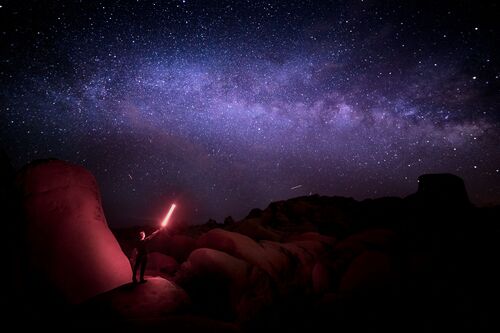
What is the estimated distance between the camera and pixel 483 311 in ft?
21.6

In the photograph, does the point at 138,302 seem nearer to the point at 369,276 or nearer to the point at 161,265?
the point at 161,265

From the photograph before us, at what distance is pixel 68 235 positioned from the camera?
22.7 feet

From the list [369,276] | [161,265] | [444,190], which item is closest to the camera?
[369,276]

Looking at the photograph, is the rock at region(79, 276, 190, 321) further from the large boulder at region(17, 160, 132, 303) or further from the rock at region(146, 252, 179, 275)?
the rock at region(146, 252, 179, 275)

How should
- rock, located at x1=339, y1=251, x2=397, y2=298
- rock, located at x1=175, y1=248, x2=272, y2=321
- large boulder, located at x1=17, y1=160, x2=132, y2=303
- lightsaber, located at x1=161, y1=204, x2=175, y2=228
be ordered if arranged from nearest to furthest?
lightsaber, located at x1=161, y1=204, x2=175, y2=228 < large boulder, located at x1=17, y1=160, x2=132, y2=303 < rock, located at x1=175, y1=248, x2=272, y2=321 < rock, located at x1=339, y1=251, x2=397, y2=298

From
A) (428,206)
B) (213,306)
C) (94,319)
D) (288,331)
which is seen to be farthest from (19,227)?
(428,206)

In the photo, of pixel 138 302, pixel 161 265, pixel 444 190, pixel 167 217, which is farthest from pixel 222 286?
pixel 444 190

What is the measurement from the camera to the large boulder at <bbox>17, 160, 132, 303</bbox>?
254 inches

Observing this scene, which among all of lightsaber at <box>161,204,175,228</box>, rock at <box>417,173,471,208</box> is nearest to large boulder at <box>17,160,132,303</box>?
lightsaber at <box>161,204,175,228</box>

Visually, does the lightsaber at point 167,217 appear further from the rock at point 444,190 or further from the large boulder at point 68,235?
the rock at point 444,190

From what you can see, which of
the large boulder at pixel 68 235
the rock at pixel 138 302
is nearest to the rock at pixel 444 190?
the rock at pixel 138 302

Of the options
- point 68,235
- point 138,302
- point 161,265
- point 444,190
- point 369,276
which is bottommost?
point 369,276

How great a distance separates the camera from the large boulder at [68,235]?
6.44 meters

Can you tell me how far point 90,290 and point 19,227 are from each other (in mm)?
2333
